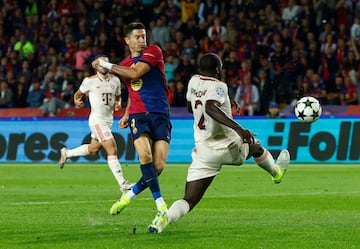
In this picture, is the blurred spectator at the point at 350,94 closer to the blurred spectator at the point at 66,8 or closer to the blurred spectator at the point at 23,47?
the blurred spectator at the point at 66,8

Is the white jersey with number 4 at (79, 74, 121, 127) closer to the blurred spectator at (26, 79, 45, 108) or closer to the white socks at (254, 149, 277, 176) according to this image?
the white socks at (254, 149, 277, 176)

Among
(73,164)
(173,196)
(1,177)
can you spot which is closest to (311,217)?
(173,196)

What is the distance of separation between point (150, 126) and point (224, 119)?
2.17m

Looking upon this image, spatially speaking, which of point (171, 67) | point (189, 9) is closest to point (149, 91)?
point (171, 67)

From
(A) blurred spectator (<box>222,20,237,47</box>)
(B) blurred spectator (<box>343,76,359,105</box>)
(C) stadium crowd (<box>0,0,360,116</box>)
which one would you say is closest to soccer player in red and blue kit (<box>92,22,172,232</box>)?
(C) stadium crowd (<box>0,0,360,116</box>)

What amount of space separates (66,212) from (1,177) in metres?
7.74

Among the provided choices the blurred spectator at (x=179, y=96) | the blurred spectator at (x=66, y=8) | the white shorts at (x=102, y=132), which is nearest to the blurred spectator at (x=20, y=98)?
the blurred spectator at (x=66, y=8)

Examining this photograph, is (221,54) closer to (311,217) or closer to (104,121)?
(104,121)

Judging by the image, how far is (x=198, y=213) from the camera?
13078 millimetres

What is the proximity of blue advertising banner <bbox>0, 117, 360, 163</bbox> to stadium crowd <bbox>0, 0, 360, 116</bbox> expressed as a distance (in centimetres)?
164

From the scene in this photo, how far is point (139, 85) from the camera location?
1238 centimetres

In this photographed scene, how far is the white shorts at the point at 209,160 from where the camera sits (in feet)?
34.8

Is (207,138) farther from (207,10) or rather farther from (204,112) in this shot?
(207,10)

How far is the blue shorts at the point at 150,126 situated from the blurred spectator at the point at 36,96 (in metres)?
17.4
